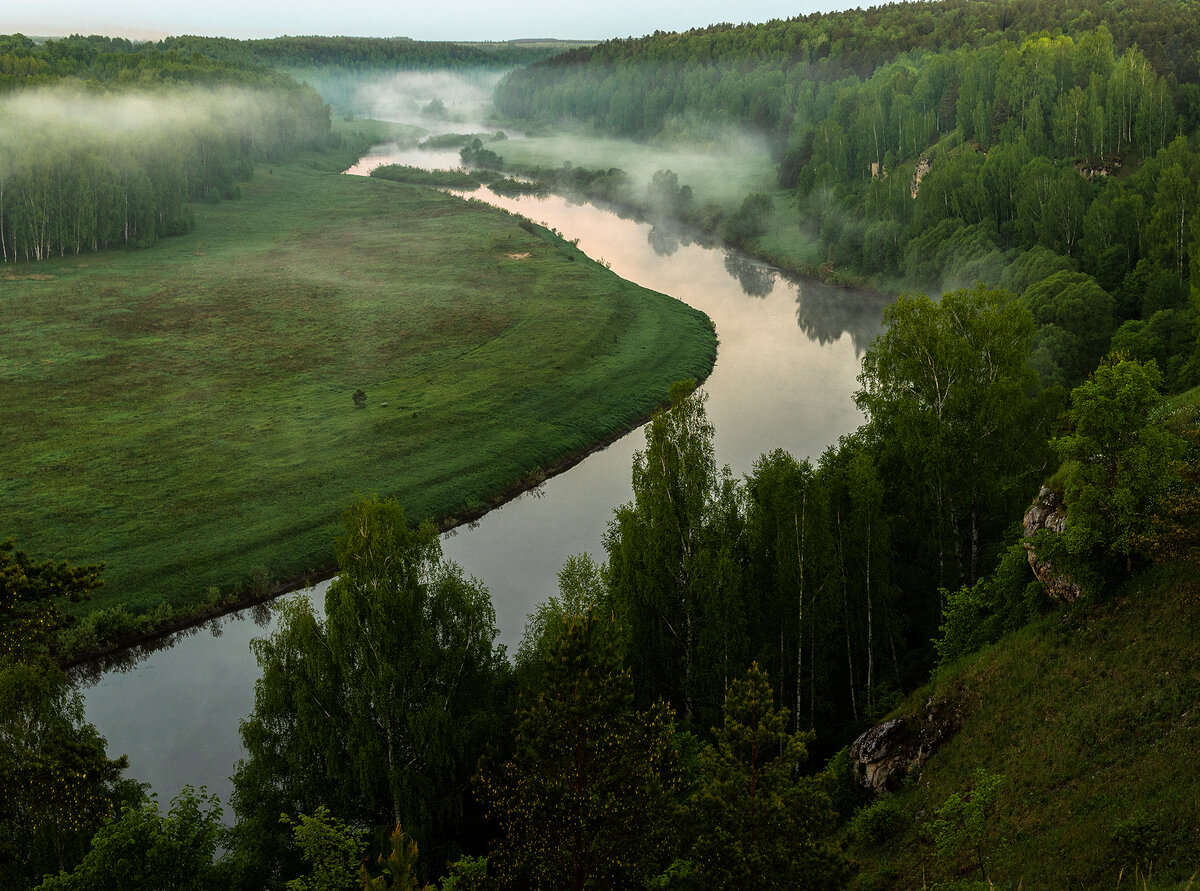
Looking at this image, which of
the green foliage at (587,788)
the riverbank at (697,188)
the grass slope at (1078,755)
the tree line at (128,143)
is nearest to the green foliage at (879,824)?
the grass slope at (1078,755)

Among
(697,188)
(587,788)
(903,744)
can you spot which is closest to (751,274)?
(697,188)

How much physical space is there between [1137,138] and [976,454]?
62.0 meters

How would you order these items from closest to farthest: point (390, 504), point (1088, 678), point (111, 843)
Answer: point (111, 843), point (1088, 678), point (390, 504)

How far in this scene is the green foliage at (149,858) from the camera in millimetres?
19969

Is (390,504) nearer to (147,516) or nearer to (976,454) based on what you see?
(976,454)

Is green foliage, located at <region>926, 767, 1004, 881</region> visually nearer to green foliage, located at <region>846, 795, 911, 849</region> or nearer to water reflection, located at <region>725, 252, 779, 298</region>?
green foliage, located at <region>846, 795, 911, 849</region>

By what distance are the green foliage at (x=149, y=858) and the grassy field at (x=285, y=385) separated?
22.2m

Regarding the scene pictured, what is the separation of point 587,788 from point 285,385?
50.5 meters

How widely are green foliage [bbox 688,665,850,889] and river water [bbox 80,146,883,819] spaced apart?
15.7 m

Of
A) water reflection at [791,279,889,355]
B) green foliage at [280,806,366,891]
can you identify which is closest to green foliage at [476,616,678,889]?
green foliage at [280,806,366,891]

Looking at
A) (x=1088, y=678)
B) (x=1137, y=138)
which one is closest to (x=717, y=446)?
(x=1088, y=678)

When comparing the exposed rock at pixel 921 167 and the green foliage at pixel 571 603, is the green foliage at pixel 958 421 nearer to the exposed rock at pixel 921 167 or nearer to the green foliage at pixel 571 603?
the green foliage at pixel 571 603

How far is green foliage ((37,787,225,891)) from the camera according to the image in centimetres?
1997

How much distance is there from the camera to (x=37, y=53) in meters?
152
